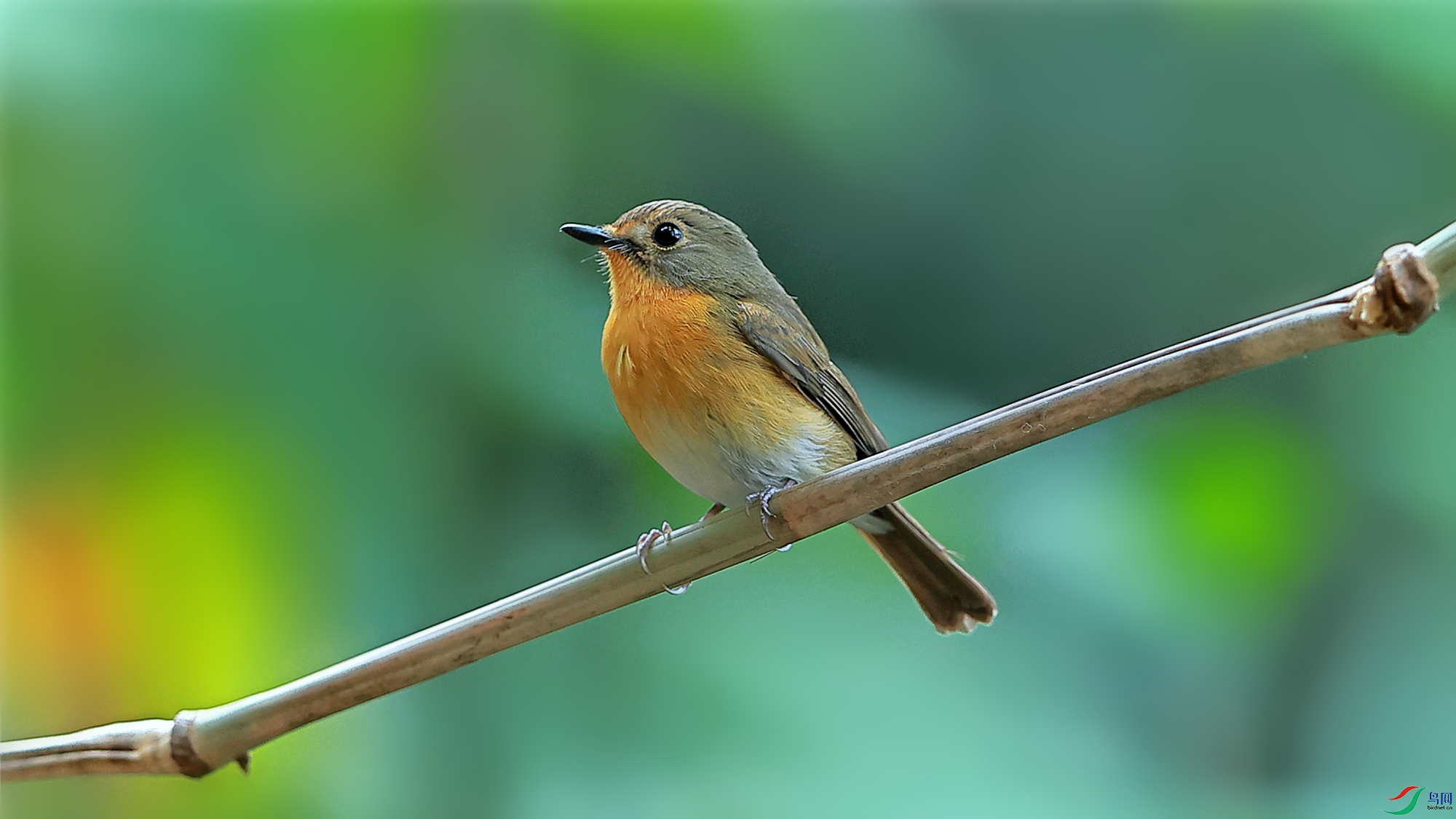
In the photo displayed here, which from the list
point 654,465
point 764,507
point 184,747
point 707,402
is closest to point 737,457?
point 707,402

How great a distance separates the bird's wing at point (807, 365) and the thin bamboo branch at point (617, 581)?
372mm

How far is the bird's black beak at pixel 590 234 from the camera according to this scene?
128 centimetres

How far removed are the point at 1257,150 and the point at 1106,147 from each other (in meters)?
0.23

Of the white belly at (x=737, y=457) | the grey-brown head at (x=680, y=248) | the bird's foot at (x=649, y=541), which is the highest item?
the grey-brown head at (x=680, y=248)

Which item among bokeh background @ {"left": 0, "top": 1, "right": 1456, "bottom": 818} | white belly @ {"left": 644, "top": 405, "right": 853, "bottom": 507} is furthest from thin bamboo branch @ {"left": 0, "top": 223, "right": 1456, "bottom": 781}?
bokeh background @ {"left": 0, "top": 1, "right": 1456, "bottom": 818}

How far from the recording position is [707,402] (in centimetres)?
124

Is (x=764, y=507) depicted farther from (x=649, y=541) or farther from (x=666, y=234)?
(x=666, y=234)

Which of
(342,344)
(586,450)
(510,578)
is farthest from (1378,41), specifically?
(342,344)

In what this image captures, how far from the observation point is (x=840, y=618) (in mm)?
1602

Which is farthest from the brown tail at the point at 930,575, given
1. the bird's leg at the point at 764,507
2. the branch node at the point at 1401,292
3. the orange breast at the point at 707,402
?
the branch node at the point at 1401,292

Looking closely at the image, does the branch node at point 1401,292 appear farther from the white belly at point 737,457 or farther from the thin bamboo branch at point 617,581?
the white belly at point 737,457

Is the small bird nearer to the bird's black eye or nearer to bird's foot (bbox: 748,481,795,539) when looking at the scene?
the bird's black eye

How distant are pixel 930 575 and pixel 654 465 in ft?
1.56

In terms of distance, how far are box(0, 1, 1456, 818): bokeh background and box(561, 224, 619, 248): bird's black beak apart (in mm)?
245
